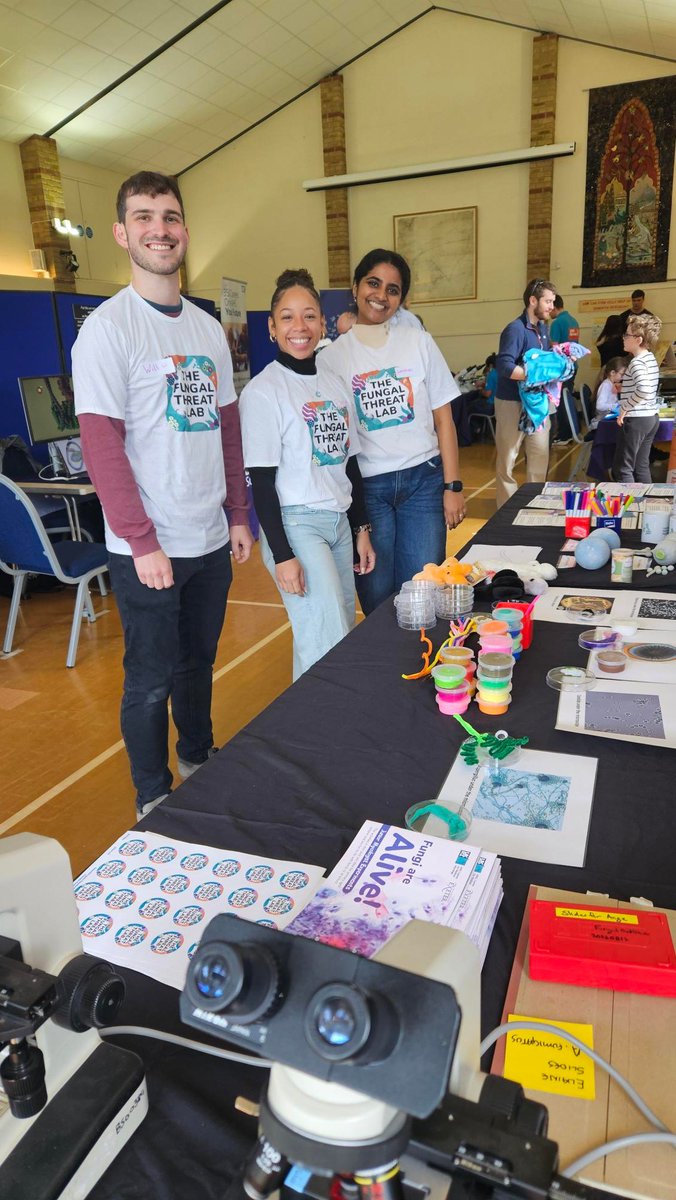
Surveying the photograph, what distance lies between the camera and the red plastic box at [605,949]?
0.68 metres

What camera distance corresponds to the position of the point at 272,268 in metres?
10.9

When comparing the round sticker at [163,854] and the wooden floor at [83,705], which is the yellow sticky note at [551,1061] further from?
the wooden floor at [83,705]

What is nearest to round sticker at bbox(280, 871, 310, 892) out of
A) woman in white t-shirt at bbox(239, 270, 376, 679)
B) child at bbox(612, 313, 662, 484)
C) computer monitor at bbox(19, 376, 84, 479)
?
woman in white t-shirt at bbox(239, 270, 376, 679)

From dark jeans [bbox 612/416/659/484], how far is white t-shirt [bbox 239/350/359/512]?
3148 millimetres

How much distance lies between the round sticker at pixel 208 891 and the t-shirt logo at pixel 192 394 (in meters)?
1.05

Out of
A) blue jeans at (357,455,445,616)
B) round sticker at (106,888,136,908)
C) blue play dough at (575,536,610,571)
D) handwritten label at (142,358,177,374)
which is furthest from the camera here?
blue jeans at (357,455,445,616)

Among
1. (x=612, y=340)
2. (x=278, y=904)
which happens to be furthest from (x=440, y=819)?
(x=612, y=340)

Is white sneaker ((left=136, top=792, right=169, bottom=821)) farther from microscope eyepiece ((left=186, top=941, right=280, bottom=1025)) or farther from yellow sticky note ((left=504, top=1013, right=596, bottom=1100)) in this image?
microscope eyepiece ((left=186, top=941, right=280, bottom=1025))

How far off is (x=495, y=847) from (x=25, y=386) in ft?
13.6

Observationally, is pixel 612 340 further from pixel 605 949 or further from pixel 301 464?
pixel 605 949

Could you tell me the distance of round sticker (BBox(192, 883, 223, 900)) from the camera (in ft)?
2.75

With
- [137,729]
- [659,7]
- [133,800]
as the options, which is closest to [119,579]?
[137,729]

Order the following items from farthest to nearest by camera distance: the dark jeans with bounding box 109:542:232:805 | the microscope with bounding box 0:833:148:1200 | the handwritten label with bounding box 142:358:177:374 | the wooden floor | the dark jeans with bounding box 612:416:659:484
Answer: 1. the dark jeans with bounding box 612:416:659:484
2. the wooden floor
3. the dark jeans with bounding box 109:542:232:805
4. the handwritten label with bounding box 142:358:177:374
5. the microscope with bounding box 0:833:148:1200

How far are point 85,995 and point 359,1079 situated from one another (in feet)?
0.85
